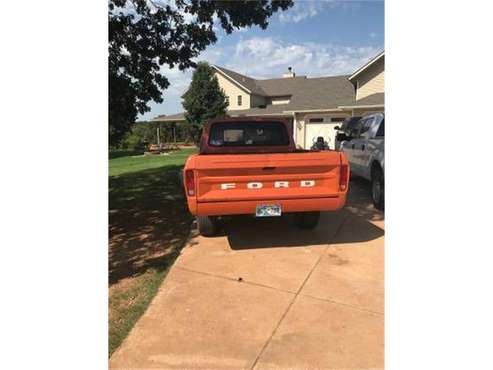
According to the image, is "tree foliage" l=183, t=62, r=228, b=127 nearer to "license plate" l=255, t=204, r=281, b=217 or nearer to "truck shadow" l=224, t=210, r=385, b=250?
"truck shadow" l=224, t=210, r=385, b=250

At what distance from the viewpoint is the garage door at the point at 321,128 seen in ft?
70.3

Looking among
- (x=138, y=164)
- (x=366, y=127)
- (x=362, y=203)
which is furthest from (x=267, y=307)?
(x=138, y=164)

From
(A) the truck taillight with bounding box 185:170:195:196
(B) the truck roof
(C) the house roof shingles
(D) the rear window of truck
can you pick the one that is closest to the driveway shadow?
(B) the truck roof

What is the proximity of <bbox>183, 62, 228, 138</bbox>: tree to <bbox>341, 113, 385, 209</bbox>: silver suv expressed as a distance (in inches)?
844

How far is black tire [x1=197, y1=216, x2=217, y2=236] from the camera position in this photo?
537 centimetres

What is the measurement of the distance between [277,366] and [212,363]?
0.49 m

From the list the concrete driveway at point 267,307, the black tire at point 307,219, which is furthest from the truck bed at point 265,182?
the black tire at point 307,219

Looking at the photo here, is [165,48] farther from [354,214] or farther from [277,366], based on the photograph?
[277,366]

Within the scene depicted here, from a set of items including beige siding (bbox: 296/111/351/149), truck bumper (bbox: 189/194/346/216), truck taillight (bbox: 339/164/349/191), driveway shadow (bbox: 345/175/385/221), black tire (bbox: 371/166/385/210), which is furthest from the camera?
beige siding (bbox: 296/111/351/149)

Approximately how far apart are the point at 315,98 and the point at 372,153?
53.6 feet

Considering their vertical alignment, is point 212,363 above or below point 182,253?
below

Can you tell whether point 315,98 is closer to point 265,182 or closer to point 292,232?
point 292,232

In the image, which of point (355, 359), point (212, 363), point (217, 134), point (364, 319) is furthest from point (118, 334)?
point (217, 134)

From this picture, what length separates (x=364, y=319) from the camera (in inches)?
129
